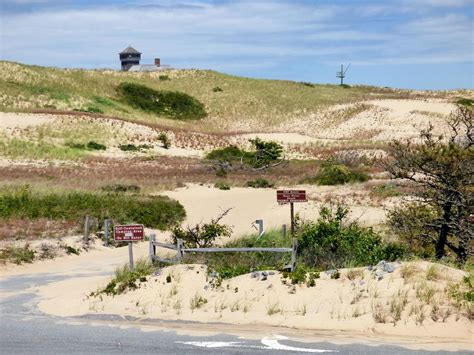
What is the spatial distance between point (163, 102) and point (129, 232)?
7846 cm

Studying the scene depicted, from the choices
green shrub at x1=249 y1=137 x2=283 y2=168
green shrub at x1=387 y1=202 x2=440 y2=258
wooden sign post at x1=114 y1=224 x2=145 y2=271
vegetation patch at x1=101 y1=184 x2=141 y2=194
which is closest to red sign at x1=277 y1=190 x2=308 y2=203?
green shrub at x1=387 y1=202 x2=440 y2=258

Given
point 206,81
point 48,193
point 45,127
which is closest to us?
point 48,193

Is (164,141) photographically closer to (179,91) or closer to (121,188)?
(121,188)

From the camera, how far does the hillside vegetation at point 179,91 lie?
A: 80188 mm

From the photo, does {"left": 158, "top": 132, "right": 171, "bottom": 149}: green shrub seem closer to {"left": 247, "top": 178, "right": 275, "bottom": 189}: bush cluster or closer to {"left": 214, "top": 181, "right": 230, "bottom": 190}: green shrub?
{"left": 247, "top": 178, "right": 275, "bottom": 189}: bush cluster

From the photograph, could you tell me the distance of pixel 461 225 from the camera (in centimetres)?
1639

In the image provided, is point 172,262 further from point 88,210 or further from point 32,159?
point 32,159

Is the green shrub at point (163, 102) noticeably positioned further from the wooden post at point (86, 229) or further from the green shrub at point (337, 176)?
the wooden post at point (86, 229)

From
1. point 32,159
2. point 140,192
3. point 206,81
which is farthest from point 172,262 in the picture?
point 206,81

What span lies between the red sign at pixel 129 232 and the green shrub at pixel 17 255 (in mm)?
7391

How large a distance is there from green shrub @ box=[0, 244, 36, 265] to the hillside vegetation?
50381mm

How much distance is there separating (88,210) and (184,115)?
207ft

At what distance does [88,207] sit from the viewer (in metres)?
28.9

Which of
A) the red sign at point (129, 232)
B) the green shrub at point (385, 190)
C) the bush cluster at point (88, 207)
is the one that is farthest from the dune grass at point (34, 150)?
the red sign at point (129, 232)
